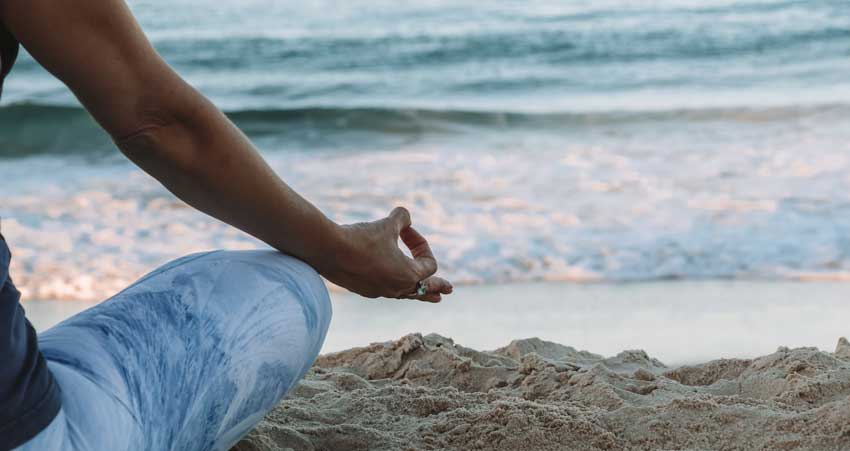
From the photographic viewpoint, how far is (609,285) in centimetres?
399

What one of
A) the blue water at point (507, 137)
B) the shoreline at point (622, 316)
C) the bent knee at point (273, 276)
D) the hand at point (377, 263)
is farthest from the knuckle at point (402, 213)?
the blue water at point (507, 137)

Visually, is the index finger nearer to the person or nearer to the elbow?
the person

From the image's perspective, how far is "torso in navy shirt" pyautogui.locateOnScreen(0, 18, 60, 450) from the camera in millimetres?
1053

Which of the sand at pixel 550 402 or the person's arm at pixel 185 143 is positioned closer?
the person's arm at pixel 185 143

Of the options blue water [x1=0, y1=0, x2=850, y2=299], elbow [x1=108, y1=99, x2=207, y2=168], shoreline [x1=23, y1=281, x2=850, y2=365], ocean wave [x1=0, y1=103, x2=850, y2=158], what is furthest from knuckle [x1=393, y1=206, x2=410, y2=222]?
ocean wave [x1=0, y1=103, x2=850, y2=158]

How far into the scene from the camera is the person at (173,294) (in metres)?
1.12

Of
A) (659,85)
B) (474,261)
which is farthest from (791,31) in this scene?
(474,261)

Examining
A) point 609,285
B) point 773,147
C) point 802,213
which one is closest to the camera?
point 609,285

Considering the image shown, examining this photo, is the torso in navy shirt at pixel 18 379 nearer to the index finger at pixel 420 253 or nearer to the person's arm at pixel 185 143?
the person's arm at pixel 185 143

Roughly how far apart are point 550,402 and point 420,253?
2.13 ft

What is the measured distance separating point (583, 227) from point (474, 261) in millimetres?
746

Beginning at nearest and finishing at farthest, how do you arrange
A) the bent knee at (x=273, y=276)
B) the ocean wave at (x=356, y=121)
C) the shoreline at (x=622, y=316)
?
the bent knee at (x=273, y=276), the shoreline at (x=622, y=316), the ocean wave at (x=356, y=121)

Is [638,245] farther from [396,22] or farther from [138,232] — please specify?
[396,22]

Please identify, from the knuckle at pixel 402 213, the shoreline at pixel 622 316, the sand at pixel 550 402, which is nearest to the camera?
the knuckle at pixel 402 213
